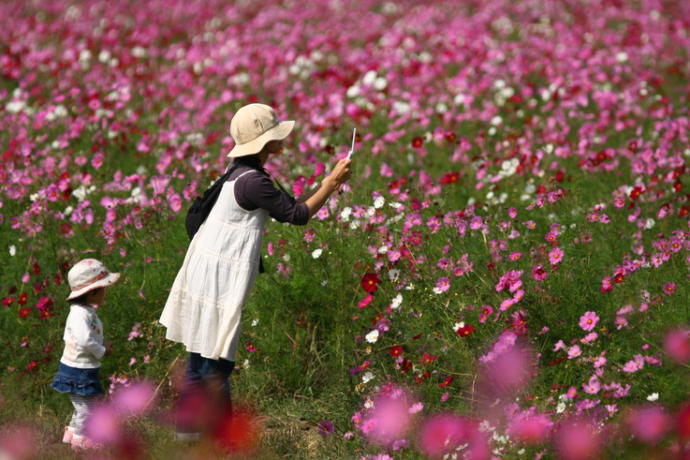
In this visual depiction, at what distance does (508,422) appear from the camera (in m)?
3.49

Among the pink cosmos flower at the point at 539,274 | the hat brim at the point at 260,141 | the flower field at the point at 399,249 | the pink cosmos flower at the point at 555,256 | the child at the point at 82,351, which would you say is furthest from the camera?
the pink cosmos flower at the point at 555,256

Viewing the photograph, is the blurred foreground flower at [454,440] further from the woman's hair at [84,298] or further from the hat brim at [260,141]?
the woman's hair at [84,298]

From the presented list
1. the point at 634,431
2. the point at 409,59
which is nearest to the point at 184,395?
the point at 634,431

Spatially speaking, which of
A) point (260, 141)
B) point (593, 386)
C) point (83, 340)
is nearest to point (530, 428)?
point (593, 386)

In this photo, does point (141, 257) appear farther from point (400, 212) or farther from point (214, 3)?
point (214, 3)

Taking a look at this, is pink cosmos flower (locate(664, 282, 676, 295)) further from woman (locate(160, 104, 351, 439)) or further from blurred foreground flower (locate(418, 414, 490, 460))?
woman (locate(160, 104, 351, 439))

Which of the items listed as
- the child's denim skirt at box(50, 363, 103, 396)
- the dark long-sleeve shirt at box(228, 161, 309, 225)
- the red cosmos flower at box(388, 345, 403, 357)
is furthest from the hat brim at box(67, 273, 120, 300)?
the red cosmos flower at box(388, 345, 403, 357)

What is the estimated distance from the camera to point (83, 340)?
405cm

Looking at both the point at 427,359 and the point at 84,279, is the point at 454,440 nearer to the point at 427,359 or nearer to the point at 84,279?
the point at 427,359

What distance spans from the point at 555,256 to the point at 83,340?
202 centimetres

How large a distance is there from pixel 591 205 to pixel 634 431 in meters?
2.43

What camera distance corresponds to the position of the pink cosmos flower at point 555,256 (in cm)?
420

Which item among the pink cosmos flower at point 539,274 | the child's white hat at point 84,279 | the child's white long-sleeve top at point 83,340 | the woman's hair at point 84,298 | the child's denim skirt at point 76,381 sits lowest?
the pink cosmos flower at point 539,274

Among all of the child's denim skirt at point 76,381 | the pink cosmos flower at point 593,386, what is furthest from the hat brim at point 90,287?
the pink cosmos flower at point 593,386
